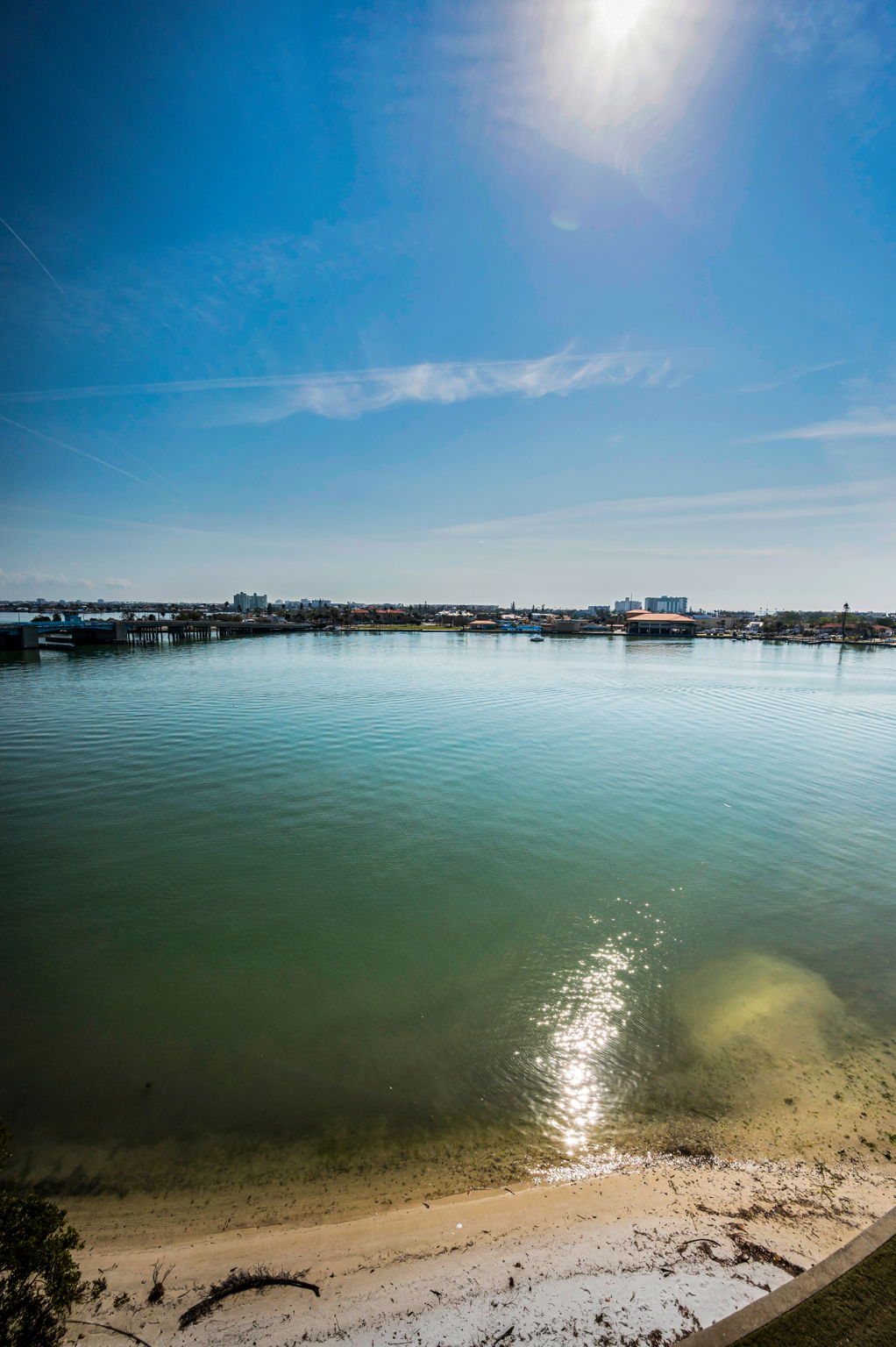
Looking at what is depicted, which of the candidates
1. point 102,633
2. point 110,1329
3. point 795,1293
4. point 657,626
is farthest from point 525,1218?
point 657,626

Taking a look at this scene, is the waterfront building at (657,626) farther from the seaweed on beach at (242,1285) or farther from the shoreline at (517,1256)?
the seaweed on beach at (242,1285)

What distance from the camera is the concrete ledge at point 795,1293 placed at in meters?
3.12

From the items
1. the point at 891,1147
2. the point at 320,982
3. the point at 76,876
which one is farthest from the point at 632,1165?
the point at 76,876

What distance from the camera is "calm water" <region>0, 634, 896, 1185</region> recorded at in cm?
634

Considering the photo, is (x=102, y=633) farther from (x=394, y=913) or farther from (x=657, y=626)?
(x=657, y=626)

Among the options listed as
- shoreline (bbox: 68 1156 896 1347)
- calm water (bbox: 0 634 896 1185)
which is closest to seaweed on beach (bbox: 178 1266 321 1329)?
shoreline (bbox: 68 1156 896 1347)

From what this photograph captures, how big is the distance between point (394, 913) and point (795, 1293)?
753cm

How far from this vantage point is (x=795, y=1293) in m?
3.37

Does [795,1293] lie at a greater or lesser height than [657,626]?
lesser

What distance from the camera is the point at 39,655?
66.1 meters

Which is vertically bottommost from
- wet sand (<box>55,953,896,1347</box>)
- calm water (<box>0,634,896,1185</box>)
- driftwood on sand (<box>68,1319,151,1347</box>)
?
calm water (<box>0,634,896,1185</box>)

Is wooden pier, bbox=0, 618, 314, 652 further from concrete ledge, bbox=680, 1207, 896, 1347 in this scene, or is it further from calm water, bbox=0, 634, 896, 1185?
concrete ledge, bbox=680, 1207, 896, 1347

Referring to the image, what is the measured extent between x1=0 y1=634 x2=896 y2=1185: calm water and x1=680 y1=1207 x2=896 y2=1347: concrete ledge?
2.48 metres

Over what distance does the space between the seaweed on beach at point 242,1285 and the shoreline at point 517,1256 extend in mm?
53
